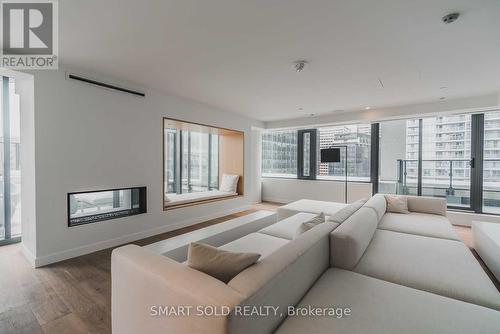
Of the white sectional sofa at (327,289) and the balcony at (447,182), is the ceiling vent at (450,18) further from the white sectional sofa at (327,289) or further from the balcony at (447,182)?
the balcony at (447,182)

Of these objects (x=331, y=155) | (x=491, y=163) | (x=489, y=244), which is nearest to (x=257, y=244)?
(x=489, y=244)

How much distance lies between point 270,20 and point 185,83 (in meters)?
1.94

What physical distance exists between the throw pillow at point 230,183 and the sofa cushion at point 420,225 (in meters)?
3.40

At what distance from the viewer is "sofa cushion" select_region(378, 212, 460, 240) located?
102 inches

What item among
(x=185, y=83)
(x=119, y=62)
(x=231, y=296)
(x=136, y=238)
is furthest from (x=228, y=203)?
(x=231, y=296)

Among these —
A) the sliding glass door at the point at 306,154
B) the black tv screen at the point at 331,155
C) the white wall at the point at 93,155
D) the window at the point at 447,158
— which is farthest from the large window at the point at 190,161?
the window at the point at 447,158

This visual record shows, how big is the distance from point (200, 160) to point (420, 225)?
16.2 ft

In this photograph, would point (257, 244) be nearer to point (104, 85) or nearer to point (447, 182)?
point (104, 85)

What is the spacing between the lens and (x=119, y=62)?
9.00ft

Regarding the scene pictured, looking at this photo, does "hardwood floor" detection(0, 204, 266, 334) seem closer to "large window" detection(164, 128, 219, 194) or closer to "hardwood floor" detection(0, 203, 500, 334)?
"hardwood floor" detection(0, 203, 500, 334)

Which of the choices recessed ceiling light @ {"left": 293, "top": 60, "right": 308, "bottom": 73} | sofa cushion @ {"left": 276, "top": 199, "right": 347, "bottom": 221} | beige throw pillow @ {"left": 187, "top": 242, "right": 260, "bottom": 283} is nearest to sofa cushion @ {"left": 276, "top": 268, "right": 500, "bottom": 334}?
beige throw pillow @ {"left": 187, "top": 242, "right": 260, "bottom": 283}

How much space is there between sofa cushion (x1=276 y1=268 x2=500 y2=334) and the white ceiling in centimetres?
199

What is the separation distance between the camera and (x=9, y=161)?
135 inches

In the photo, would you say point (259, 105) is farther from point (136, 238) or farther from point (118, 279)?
point (118, 279)
